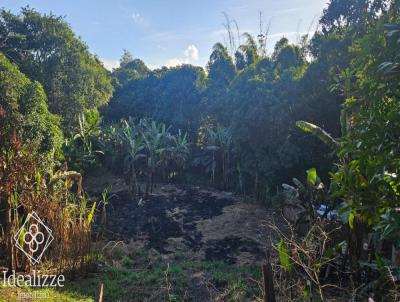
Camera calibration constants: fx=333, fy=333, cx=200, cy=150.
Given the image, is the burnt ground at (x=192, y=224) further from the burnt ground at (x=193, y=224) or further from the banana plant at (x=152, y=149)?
the banana plant at (x=152, y=149)

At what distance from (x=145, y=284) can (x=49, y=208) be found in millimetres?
1951

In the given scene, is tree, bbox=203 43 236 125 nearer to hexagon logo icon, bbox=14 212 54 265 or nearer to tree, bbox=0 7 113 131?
tree, bbox=0 7 113 131

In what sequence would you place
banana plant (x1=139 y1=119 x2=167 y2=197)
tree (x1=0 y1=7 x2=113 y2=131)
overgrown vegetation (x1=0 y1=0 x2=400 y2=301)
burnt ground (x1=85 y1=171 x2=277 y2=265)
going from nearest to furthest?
overgrown vegetation (x1=0 y1=0 x2=400 y2=301) < burnt ground (x1=85 y1=171 x2=277 y2=265) < banana plant (x1=139 y1=119 x2=167 y2=197) < tree (x1=0 y1=7 x2=113 y2=131)

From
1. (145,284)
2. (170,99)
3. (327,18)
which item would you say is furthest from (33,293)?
(170,99)

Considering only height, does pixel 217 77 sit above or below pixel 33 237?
above

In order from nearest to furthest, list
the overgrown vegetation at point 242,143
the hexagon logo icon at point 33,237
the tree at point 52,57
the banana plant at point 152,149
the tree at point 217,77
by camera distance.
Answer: the overgrown vegetation at point 242,143, the hexagon logo icon at point 33,237, the banana plant at point 152,149, the tree at point 52,57, the tree at point 217,77

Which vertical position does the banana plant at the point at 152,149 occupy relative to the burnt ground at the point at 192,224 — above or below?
above

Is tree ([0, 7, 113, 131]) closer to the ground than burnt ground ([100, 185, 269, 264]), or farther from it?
farther from it

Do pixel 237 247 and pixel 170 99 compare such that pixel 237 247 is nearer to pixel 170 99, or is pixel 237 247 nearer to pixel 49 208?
pixel 49 208

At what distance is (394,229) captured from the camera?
2898 mm

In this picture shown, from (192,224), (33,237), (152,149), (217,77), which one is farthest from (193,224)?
(217,77)

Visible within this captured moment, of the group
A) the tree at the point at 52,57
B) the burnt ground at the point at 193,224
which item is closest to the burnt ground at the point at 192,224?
the burnt ground at the point at 193,224

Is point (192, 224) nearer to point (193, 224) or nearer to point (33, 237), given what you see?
point (193, 224)

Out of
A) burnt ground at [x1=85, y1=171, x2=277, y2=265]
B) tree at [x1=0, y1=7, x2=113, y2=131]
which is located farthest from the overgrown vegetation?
burnt ground at [x1=85, y1=171, x2=277, y2=265]
